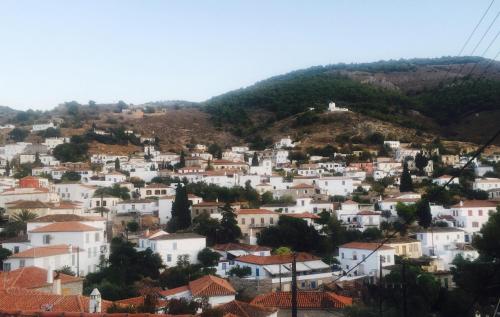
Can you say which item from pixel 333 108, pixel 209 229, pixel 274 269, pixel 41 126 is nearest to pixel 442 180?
pixel 209 229

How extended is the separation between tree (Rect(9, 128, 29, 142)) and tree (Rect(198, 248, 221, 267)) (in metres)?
63.8

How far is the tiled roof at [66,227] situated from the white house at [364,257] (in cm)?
1620

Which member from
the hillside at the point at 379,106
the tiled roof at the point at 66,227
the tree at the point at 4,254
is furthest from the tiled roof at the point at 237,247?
the hillside at the point at 379,106

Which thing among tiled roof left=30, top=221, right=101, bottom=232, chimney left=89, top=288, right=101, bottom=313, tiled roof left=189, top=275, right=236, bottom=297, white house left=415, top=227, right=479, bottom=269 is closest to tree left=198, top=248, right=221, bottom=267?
tiled roof left=30, top=221, right=101, bottom=232

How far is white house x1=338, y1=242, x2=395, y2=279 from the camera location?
35688 mm

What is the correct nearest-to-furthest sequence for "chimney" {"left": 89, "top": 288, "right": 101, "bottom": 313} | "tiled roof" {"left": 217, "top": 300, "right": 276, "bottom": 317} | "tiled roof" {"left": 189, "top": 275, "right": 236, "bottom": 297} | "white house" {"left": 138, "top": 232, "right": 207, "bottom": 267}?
"chimney" {"left": 89, "top": 288, "right": 101, "bottom": 313} → "tiled roof" {"left": 217, "top": 300, "right": 276, "bottom": 317} → "tiled roof" {"left": 189, "top": 275, "right": 236, "bottom": 297} → "white house" {"left": 138, "top": 232, "right": 207, "bottom": 267}

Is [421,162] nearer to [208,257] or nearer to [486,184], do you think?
[486,184]

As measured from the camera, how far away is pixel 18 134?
92.6 metres

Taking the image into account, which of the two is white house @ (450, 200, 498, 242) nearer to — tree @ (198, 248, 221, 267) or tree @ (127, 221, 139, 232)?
tree @ (198, 248, 221, 267)

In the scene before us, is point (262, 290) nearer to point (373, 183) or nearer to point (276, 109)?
point (373, 183)

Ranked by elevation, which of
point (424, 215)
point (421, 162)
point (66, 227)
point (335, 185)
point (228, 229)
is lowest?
point (228, 229)

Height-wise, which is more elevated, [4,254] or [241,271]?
[4,254]

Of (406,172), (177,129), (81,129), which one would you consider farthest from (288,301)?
(177,129)

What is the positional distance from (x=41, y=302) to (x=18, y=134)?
274ft
